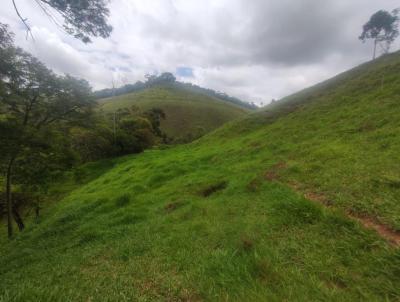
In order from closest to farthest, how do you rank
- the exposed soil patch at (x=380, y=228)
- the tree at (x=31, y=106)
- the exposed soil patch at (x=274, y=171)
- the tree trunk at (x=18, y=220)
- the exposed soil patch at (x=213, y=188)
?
the exposed soil patch at (x=380, y=228), the tree at (x=31, y=106), the exposed soil patch at (x=274, y=171), the exposed soil patch at (x=213, y=188), the tree trunk at (x=18, y=220)

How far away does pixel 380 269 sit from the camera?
11.1ft

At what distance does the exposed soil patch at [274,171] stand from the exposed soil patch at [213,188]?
1.91m

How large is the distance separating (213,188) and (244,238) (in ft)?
17.2

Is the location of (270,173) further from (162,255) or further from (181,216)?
(162,255)

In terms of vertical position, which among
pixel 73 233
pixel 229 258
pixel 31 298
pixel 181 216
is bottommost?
pixel 73 233

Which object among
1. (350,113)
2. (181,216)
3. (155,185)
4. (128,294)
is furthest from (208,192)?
(350,113)

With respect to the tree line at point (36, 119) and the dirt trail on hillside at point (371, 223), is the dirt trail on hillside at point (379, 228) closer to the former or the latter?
the dirt trail on hillside at point (371, 223)

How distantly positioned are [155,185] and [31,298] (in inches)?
398

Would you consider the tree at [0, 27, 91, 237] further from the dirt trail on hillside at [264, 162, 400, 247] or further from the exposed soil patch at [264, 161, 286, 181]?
the dirt trail on hillside at [264, 162, 400, 247]

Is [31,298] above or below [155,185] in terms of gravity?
above

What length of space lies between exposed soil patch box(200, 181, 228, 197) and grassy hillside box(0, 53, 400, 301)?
81 mm

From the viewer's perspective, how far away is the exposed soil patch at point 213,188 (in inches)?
389

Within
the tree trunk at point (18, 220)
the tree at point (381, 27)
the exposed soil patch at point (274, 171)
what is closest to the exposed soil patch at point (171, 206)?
the exposed soil patch at point (274, 171)

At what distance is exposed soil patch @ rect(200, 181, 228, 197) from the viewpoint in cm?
Result: 988
